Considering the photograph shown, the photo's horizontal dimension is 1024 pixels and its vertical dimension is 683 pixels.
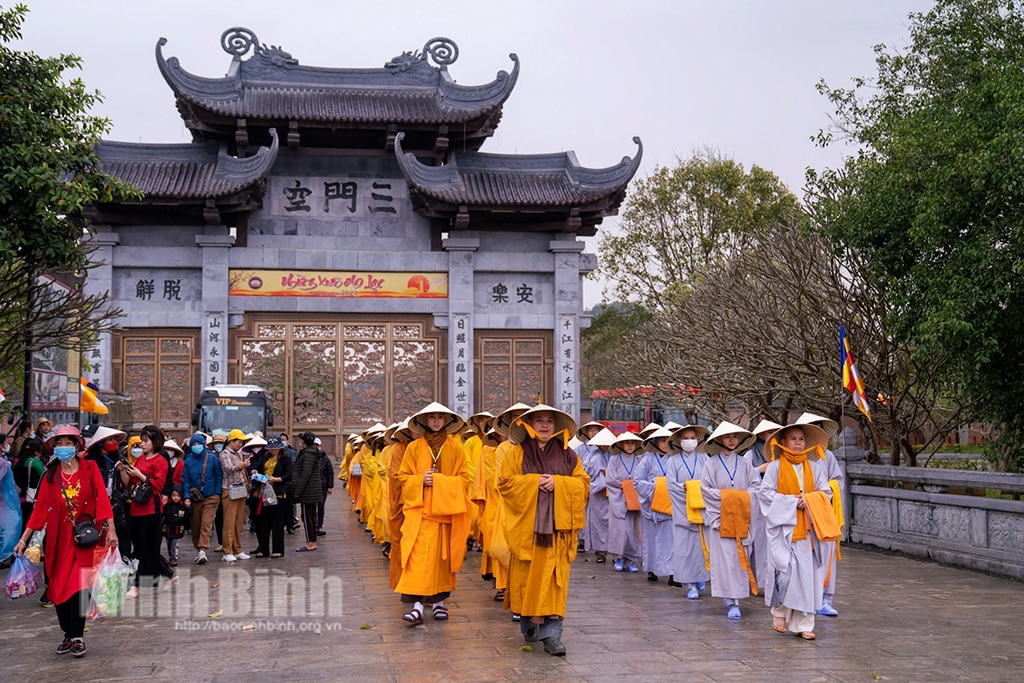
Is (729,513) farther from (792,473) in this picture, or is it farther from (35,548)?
(35,548)

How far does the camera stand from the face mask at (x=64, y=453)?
7.18 meters

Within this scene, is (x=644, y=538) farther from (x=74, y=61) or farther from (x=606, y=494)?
(x=74, y=61)

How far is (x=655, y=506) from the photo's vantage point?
10.7 metres

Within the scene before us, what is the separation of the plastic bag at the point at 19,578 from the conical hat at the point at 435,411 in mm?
3067

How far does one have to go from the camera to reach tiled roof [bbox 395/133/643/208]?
2589 centimetres

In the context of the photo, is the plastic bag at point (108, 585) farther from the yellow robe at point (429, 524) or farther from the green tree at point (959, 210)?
the green tree at point (959, 210)

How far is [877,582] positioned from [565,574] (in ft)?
16.0

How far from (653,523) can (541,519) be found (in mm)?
4096

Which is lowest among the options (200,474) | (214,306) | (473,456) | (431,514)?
(431,514)

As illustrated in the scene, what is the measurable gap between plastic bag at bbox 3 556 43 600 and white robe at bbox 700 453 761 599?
18.3 feet

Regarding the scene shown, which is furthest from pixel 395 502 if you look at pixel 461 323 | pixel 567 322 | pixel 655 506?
pixel 567 322

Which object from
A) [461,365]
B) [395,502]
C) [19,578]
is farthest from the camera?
[461,365]

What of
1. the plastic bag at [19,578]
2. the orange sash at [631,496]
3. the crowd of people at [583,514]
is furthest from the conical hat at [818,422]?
the plastic bag at [19,578]

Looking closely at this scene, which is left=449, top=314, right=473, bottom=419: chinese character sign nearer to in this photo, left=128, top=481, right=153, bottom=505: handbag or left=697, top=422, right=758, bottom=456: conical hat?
left=697, top=422, right=758, bottom=456: conical hat
